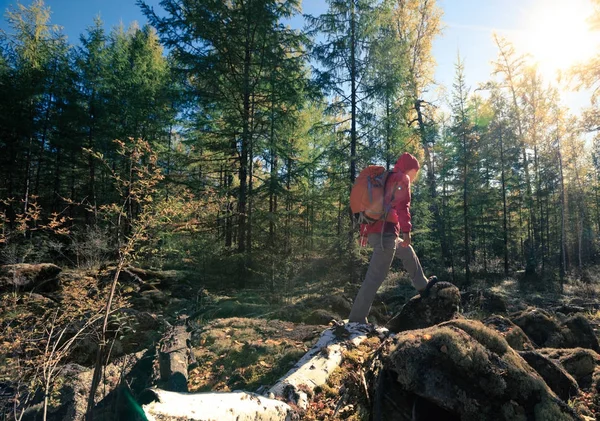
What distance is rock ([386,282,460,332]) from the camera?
13.6 feet

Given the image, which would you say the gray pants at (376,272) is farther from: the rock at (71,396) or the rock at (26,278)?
the rock at (26,278)

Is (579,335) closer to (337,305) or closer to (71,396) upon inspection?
(337,305)

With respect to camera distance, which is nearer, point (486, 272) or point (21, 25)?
point (21, 25)

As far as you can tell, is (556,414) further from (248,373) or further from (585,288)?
(585,288)

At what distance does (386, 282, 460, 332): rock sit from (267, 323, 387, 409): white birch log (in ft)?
1.58

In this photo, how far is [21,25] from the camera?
18469 mm

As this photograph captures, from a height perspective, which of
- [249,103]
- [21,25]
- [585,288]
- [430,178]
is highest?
[21,25]

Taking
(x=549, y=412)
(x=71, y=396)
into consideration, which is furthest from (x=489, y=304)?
(x=71, y=396)

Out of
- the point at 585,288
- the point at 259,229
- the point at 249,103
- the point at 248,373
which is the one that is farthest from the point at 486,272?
the point at 248,373

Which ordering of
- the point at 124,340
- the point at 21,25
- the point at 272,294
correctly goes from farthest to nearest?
the point at 21,25 → the point at 272,294 → the point at 124,340

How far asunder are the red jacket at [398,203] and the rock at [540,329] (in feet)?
9.15

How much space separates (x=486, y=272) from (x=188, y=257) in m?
19.2

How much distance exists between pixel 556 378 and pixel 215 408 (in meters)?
2.78

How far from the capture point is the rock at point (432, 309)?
13.6 ft
